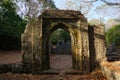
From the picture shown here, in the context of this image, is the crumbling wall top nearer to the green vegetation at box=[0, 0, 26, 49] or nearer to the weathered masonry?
the weathered masonry

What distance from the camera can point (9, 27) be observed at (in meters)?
25.9

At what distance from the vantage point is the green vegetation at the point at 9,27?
25511 millimetres

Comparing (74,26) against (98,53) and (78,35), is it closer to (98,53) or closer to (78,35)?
(78,35)

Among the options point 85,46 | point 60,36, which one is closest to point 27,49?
point 85,46

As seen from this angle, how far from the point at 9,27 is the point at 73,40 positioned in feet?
46.0

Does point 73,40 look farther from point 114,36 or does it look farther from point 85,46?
point 114,36

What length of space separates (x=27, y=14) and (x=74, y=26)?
22.0 metres

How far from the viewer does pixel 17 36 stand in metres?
26.8

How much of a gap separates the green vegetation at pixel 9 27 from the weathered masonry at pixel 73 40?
13.0 metres

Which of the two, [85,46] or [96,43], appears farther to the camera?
[96,43]

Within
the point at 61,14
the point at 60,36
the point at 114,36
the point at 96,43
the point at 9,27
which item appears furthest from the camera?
the point at 60,36

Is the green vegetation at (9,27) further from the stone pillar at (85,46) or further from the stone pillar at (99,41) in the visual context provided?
the stone pillar at (99,41)

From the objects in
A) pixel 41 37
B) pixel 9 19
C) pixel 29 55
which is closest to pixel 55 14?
pixel 41 37

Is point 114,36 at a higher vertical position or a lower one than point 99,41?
lower
